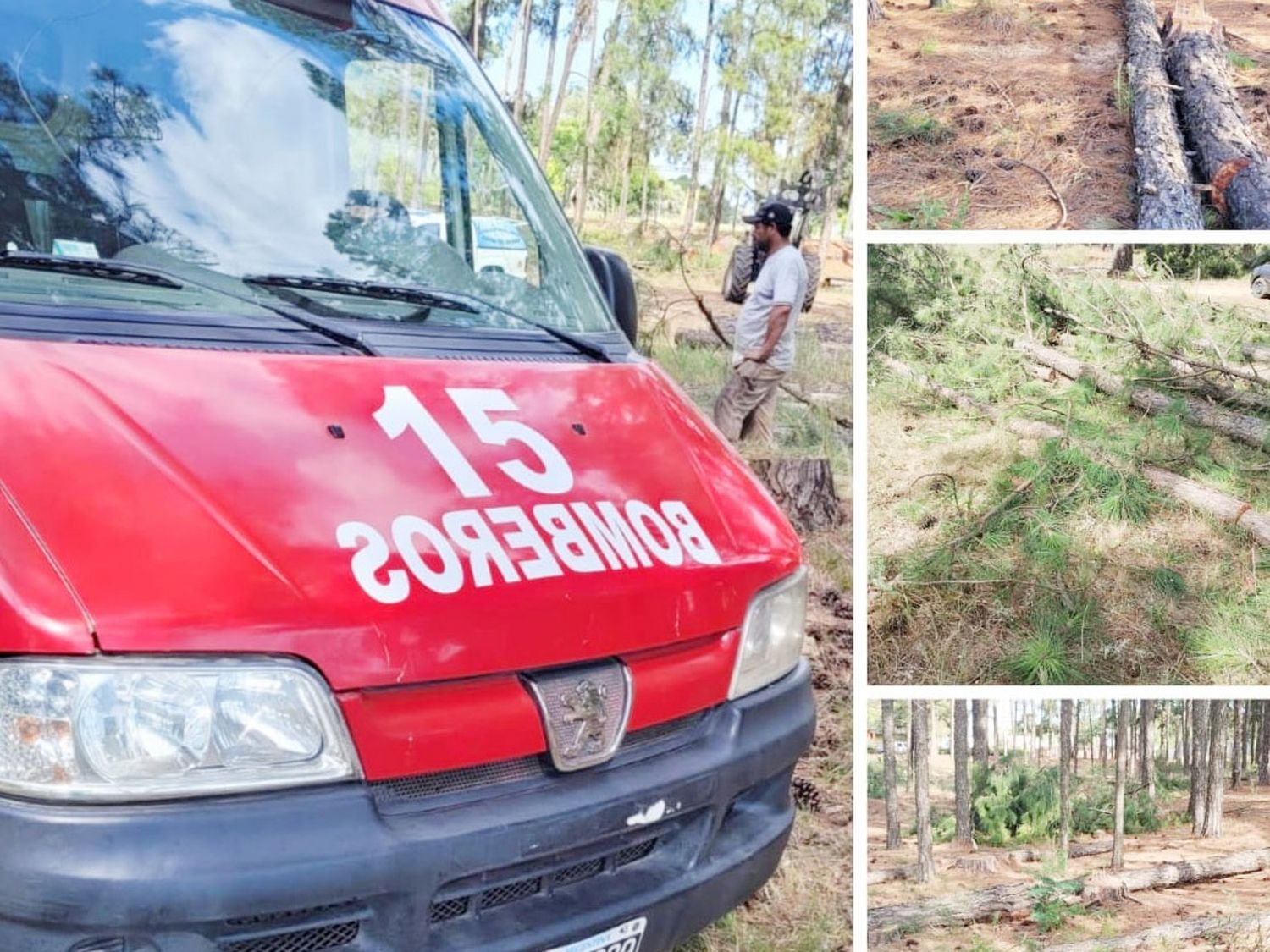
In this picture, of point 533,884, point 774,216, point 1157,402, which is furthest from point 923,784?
point 774,216

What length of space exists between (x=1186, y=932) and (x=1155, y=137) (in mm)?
3252

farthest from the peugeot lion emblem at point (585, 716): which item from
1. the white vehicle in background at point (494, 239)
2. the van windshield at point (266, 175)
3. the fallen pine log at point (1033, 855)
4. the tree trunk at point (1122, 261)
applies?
the tree trunk at point (1122, 261)

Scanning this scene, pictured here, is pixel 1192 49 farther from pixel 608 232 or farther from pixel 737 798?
pixel 608 232

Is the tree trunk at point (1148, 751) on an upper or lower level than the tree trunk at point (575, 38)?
lower

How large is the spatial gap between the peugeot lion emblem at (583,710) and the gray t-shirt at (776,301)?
14.8 feet

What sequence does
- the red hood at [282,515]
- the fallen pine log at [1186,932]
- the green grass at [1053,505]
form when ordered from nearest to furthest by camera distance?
the red hood at [282,515] → the fallen pine log at [1186,932] → the green grass at [1053,505]

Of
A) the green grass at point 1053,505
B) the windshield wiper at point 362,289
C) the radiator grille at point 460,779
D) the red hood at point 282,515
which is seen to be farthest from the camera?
the green grass at point 1053,505

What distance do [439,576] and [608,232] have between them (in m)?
10.4

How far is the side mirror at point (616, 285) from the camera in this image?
3230mm

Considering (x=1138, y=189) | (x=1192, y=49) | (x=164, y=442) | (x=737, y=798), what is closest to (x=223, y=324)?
(x=164, y=442)

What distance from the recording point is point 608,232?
12.0 metres

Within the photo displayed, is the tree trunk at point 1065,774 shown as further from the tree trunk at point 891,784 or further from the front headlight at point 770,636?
the front headlight at point 770,636

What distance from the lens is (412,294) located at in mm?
2652

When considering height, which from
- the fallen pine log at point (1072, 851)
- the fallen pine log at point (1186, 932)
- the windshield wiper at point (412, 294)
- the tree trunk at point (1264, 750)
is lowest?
the fallen pine log at point (1186, 932)
